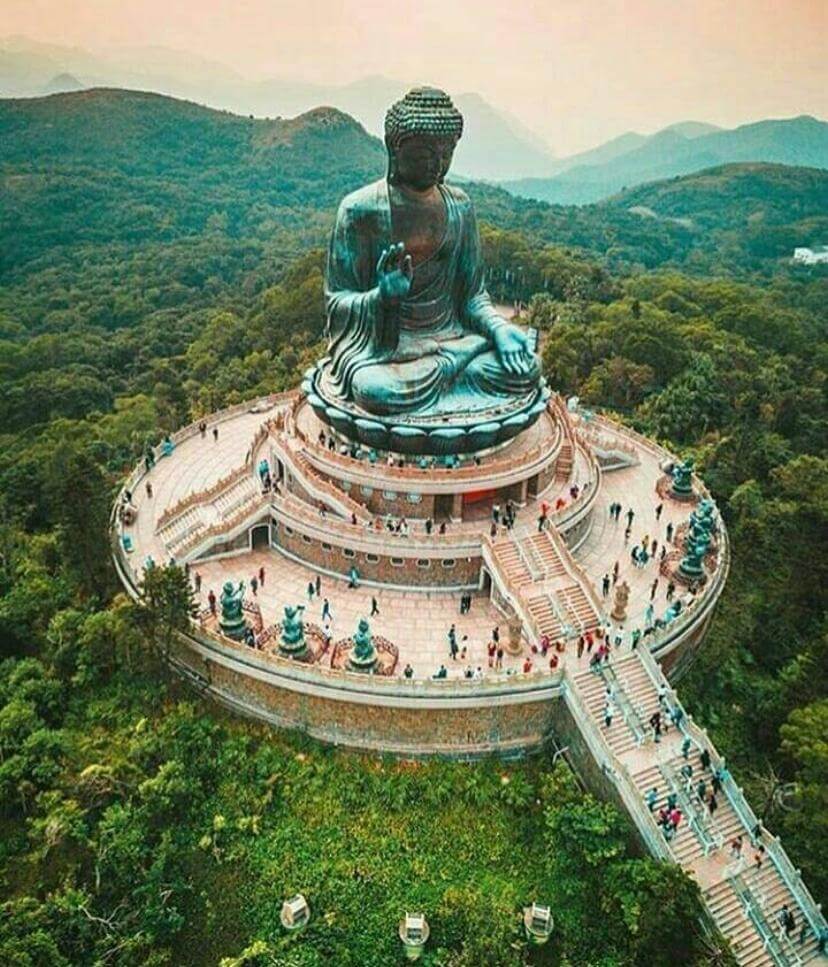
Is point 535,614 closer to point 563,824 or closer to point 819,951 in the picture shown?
point 563,824

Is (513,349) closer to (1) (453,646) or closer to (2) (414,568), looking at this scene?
(2) (414,568)

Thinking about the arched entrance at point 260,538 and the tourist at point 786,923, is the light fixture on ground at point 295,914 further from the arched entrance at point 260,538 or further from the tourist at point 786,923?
the arched entrance at point 260,538

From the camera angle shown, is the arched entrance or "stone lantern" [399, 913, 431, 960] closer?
"stone lantern" [399, 913, 431, 960]

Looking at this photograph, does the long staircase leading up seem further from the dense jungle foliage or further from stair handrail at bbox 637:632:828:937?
the dense jungle foliage

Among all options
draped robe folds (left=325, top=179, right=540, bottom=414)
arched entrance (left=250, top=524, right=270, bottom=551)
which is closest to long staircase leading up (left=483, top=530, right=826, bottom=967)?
draped robe folds (left=325, top=179, right=540, bottom=414)

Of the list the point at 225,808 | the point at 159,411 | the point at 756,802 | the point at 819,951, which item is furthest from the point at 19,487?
the point at 819,951

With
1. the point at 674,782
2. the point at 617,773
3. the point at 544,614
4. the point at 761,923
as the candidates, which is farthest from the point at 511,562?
the point at 761,923

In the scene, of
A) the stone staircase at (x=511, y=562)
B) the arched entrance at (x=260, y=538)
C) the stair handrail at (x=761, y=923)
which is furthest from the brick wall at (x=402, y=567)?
the stair handrail at (x=761, y=923)
